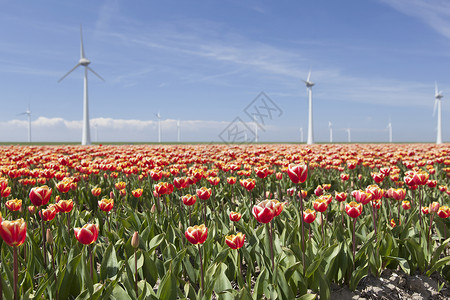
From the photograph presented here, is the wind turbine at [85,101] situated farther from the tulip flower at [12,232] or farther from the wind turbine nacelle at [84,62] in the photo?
the tulip flower at [12,232]

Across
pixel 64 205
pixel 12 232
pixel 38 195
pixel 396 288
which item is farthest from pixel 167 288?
pixel 396 288

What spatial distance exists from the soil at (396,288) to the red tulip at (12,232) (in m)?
3.10

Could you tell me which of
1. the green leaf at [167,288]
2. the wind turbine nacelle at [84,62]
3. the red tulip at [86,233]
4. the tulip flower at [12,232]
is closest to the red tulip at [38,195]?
the red tulip at [86,233]

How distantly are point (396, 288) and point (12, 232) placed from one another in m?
3.97

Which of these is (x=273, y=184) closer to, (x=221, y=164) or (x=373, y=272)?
(x=221, y=164)

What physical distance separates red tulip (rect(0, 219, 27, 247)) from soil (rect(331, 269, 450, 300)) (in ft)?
10.2

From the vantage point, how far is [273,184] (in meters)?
8.70

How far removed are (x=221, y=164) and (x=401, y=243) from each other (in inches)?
→ 191

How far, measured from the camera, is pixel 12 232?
7.18 ft

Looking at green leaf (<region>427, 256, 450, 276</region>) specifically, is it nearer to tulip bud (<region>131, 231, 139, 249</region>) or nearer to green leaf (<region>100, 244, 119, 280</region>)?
tulip bud (<region>131, 231, 139, 249</region>)

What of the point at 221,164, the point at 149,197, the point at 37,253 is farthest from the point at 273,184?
the point at 37,253

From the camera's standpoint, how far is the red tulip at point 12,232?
7.11 feet

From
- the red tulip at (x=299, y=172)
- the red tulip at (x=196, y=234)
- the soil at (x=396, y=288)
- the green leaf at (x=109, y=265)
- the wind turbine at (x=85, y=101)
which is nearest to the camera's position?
the red tulip at (x=196, y=234)

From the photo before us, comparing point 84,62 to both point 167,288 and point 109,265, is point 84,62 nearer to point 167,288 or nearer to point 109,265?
point 109,265
